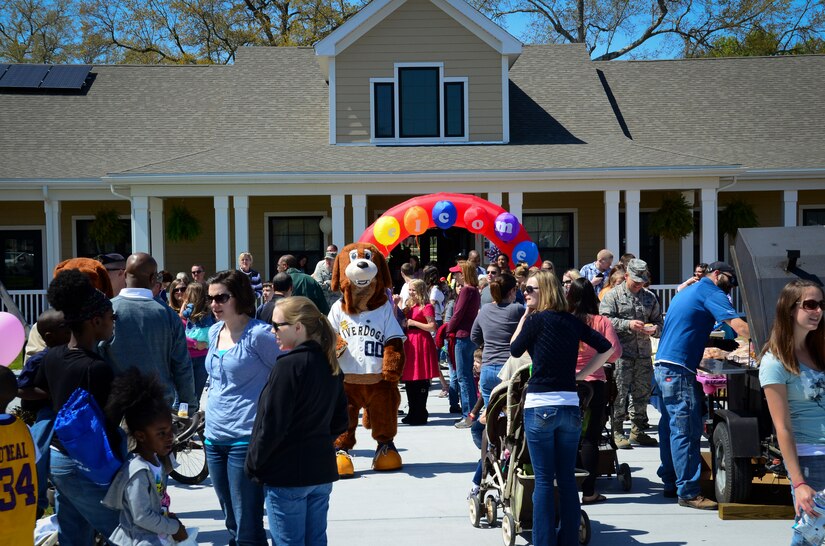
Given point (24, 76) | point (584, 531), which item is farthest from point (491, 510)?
point (24, 76)

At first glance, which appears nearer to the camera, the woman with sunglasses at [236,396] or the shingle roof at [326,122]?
the woman with sunglasses at [236,396]

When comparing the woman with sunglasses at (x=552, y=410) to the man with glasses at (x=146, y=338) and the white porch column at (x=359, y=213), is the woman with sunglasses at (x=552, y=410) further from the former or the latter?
the white porch column at (x=359, y=213)

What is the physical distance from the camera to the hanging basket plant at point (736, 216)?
65.7ft

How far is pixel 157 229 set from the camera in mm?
18688

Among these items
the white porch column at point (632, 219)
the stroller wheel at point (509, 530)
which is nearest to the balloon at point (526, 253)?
the white porch column at point (632, 219)

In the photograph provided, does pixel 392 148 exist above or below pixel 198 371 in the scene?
above

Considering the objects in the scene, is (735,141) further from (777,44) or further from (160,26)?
(160,26)

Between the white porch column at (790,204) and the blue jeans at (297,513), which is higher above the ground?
the white porch column at (790,204)

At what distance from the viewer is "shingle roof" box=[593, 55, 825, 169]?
20297 mm

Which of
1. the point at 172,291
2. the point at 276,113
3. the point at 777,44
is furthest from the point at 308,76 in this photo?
the point at 777,44

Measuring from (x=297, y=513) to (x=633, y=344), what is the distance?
559cm

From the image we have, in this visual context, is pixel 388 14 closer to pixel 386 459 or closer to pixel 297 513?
pixel 386 459

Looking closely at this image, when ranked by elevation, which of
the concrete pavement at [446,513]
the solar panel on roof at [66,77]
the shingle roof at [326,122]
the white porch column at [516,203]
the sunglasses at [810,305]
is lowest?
the concrete pavement at [446,513]

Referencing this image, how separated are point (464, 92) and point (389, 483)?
1249 cm
